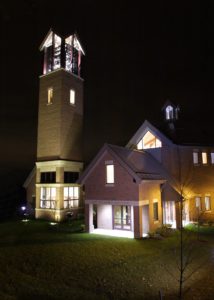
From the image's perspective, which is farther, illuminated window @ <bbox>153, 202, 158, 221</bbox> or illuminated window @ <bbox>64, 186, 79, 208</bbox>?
illuminated window @ <bbox>64, 186, 79, 208</bbox>

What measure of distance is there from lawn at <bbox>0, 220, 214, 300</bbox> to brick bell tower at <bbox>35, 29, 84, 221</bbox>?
27.7 ft

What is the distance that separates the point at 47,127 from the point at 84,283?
19750 mm

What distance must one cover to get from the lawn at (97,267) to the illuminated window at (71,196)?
27.6 ft

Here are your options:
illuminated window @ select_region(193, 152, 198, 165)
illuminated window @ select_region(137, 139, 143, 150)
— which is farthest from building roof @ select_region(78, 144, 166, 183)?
illuminated window @ select_region(193, 152, 198, 165)

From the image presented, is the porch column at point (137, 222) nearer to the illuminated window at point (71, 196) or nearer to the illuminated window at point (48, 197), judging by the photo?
the illuminated window at point (71, 196)

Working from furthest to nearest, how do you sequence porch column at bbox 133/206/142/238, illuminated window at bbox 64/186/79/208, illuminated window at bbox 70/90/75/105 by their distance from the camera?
illuminated window at bbox 70/90/75/105, illuminated window at bbox 64/186/79/208, porch column at bbox 133/206/142/238

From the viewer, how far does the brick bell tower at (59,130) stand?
25.7 meters

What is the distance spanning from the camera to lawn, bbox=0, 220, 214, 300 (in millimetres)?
9039

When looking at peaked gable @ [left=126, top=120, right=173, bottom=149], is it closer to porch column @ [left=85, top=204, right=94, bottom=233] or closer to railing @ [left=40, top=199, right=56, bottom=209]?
porch column @ [left=85, top=204, right=94, bottom=233]

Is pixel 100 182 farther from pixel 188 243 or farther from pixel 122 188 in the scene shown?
pixel 188 243

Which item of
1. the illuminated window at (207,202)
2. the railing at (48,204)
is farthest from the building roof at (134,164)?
Answer: the railing at (48,204)

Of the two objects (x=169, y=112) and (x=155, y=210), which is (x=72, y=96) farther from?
(x=155, y=210)

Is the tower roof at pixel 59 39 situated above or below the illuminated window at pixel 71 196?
above

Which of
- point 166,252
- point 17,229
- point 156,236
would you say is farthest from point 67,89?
point 166,252
